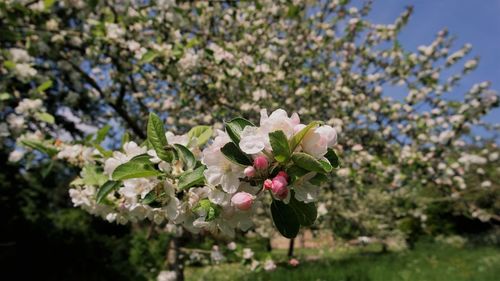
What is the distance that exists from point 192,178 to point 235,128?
0.19m

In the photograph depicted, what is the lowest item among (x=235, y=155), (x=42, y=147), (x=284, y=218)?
(x=284, y=218)

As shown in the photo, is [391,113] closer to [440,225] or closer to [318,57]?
[318,57]

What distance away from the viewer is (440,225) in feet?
55.2

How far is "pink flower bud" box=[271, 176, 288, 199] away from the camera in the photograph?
0.78 m

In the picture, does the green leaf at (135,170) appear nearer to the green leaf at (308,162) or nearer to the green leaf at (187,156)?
the green leaf at (187,156)

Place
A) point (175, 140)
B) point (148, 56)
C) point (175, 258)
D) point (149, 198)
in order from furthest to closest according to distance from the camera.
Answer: point (175, 258) < point (148, 56) < point (175, 140) < point (149, 198)

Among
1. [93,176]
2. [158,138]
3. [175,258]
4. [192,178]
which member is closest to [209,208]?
[192,178]

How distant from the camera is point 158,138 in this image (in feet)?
3.67

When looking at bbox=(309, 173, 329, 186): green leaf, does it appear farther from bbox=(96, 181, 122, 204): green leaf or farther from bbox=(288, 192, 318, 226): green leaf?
bbox=(96, 181, 122, 204): green leaf

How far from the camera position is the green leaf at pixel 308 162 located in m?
0.79

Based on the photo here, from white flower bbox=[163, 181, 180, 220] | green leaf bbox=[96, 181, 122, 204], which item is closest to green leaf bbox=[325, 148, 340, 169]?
white flower bbox=[163, 181, 180, 220]

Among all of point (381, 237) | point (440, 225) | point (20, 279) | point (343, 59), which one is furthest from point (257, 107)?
point (440, 225)

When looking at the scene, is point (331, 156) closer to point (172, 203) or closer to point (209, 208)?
point (209, 208)

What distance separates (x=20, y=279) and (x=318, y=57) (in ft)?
25.9
